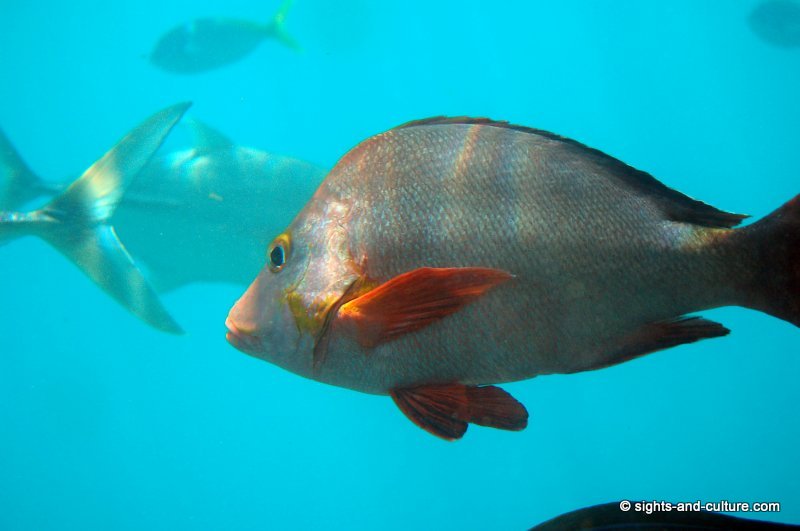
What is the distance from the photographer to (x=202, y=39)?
8625 millimetres

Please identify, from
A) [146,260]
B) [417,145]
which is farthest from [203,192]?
[417,145]

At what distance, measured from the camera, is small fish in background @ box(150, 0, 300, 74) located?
854cm

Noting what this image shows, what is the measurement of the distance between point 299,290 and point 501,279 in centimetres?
52

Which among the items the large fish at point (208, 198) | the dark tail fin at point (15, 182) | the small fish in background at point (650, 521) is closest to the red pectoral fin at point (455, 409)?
the small fish in background at point (650, 521)

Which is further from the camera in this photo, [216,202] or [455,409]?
[216,202]

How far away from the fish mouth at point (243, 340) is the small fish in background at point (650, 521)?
95 cm

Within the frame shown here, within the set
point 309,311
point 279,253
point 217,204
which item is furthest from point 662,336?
point 217,204

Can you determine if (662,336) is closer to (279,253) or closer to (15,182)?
(279,253)

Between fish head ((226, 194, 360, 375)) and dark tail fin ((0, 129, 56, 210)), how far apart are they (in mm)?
4920

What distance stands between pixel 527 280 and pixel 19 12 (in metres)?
23.7

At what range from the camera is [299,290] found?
1.32 metres

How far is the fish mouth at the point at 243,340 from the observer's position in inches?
54.4

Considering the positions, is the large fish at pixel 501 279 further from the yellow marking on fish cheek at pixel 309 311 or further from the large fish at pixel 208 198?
the large fish at pixel 208 198

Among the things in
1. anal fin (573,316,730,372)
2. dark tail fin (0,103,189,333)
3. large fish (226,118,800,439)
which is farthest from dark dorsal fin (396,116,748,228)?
dark tail fin (0,103,189,333)
